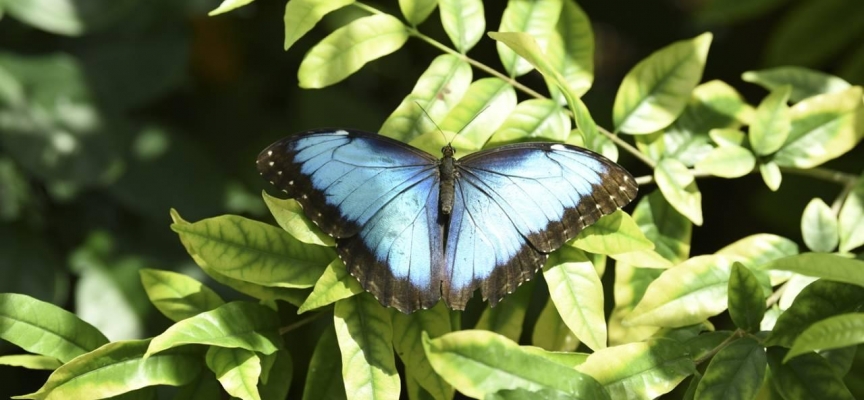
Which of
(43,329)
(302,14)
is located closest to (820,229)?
(302,14)

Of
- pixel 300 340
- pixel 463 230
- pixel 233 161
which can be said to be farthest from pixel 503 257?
pixel 233 161

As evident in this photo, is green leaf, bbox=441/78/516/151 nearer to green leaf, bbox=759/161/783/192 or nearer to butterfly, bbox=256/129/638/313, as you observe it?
butterfly, bbox=256/129/638/313

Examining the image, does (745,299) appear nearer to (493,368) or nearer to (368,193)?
(493,368)

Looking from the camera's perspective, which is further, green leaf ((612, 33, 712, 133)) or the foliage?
green leaf ((612, 33, 712, 133))

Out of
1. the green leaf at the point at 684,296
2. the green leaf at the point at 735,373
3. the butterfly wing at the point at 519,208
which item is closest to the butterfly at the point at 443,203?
the butterfly wing at the point at 519,208

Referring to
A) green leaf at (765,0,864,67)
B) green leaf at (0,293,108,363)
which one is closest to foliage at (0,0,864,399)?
green leaf at (0,293,108,363)

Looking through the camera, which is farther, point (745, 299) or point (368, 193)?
point (368, 193)

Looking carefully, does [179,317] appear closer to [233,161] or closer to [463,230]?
[463,230]
